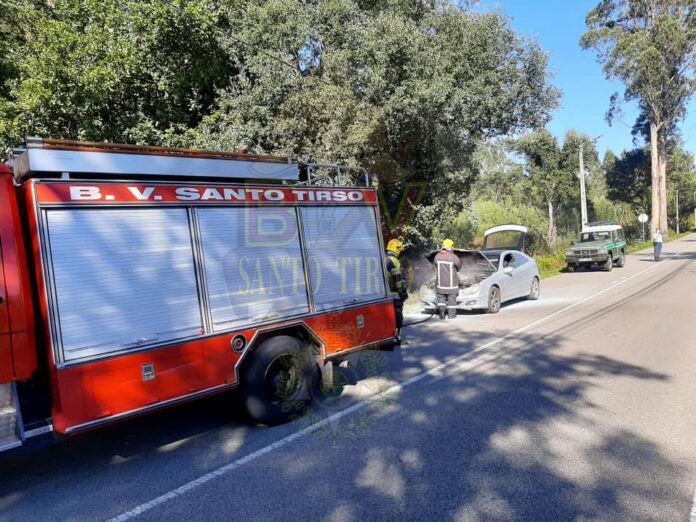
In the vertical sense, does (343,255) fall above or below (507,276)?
above

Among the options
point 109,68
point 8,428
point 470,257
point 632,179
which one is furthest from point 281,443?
point 632,179

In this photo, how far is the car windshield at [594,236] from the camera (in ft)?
74.0

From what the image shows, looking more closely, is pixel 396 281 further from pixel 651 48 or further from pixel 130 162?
pixel 651 48

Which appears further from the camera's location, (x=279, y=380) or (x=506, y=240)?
(x=506, y=240)

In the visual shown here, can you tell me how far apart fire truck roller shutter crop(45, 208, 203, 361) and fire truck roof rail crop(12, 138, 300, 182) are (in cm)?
36

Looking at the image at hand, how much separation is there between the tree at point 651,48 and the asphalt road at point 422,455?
36.1 m

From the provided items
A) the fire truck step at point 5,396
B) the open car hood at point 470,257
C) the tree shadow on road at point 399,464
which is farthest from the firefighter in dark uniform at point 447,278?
the fire truck step at point 5,396

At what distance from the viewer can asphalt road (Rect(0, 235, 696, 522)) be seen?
3518 millimetres

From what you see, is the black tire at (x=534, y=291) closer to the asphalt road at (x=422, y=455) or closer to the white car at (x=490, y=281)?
the white car at (x=490, y=281)

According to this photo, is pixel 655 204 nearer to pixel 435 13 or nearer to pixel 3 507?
pixel 435 13

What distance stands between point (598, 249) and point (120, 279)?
20.8 m

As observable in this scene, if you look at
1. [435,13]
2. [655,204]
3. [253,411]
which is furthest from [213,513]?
[655,204]

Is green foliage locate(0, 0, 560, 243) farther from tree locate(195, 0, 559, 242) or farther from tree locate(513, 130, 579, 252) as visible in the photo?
tree locate(513, 130, 579, 252)

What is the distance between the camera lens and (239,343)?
16.0 ft
